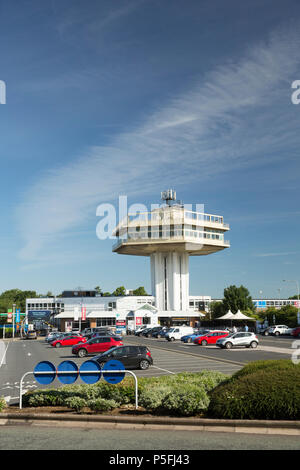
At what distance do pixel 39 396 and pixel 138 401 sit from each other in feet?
9.37

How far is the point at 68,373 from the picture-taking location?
12094 millimetres

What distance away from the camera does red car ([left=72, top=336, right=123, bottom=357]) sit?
33.7 metres

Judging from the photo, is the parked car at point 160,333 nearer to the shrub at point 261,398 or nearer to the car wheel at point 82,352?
the car wheel at point 82,352

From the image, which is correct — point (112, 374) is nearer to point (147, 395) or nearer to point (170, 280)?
point (147, 395)

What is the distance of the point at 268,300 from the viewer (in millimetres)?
183375

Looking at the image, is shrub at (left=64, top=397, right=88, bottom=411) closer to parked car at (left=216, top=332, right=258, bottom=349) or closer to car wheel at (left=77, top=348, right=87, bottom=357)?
car wheel at (left=77, top=348, right=87, bottom=357)

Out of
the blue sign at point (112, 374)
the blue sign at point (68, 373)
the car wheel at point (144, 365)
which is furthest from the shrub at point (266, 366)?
the car wheel at point (144, 365)

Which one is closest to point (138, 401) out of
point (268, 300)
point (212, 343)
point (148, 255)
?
point (212, 343)

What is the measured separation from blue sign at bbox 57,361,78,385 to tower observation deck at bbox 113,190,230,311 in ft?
264

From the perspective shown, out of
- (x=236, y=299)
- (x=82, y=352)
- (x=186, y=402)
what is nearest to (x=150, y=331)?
(x=82, y=352)

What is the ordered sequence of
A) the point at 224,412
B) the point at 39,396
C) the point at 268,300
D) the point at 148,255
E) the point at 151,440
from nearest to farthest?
1. the point at 151,440
2. the point at 224,412
3. the point at 39,396
4. the point at 148,255
5. the point at 268,300

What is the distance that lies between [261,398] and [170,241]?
82660 mm

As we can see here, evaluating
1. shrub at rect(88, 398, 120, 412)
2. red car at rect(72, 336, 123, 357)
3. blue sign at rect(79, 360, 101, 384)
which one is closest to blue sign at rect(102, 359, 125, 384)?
blue sign at rect(79, 360, 101, 384)
